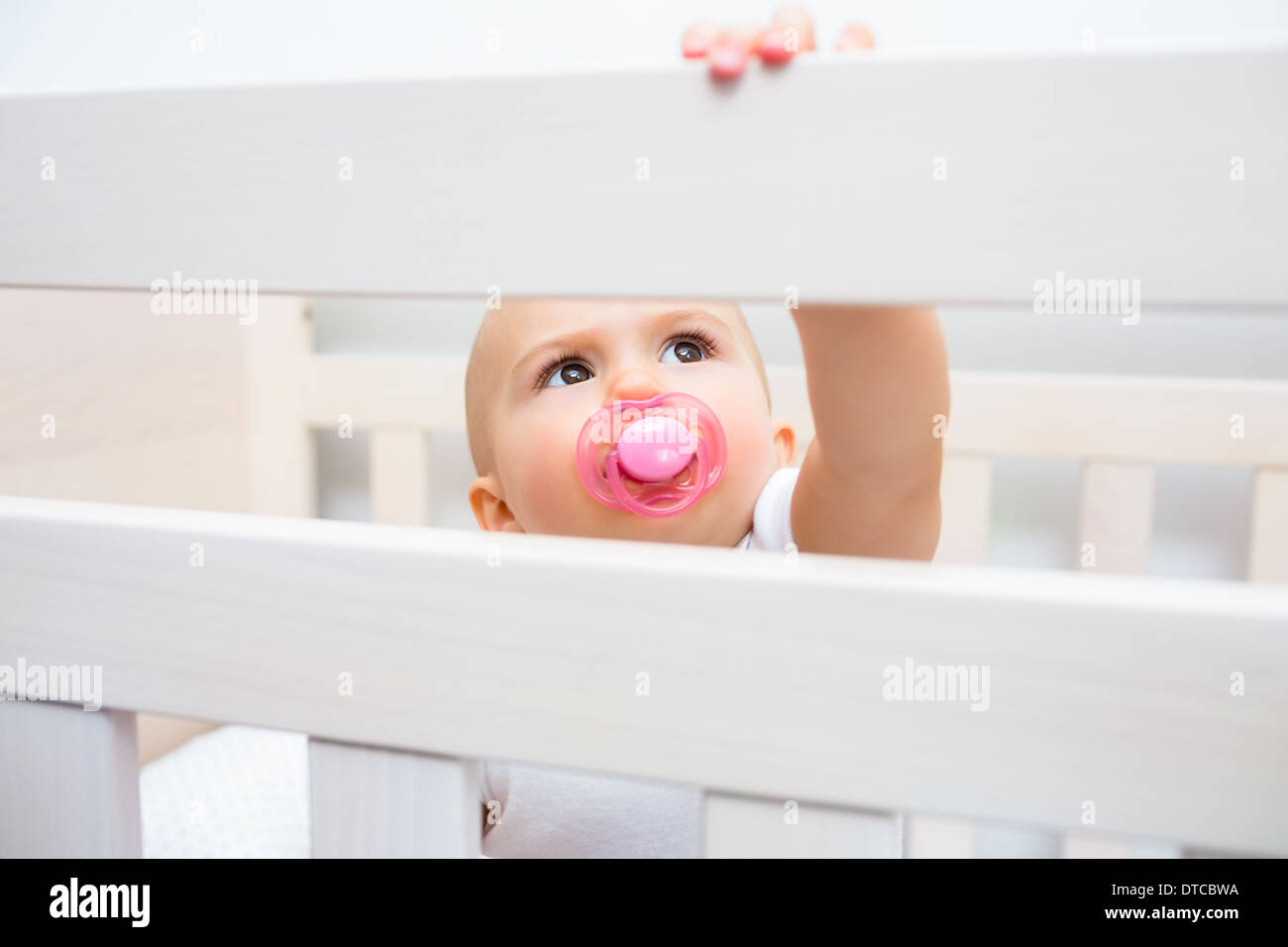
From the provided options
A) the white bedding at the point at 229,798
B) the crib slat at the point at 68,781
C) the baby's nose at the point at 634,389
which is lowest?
the white bedding at the point at 229,798

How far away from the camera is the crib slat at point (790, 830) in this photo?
330 mm

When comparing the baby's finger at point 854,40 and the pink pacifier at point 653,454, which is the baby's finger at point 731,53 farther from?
the pink pacifier at point 653,454

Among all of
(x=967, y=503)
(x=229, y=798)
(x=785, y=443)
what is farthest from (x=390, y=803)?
(x=967, y=503)

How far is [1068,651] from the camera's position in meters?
0.30

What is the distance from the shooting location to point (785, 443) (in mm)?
843

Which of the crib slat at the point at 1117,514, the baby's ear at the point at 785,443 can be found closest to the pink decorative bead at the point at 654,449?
the baby's ear at the point at 785,443

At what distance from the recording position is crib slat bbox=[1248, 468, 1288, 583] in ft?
3.05

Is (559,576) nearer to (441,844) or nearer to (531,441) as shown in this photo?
(441,844)

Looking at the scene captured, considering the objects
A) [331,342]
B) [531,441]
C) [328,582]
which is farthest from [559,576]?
[331,342]

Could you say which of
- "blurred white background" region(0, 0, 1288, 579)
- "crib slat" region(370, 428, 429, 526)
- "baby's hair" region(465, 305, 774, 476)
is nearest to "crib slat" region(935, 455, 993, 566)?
"blurred white background" region(0, 0, 1288, 579)

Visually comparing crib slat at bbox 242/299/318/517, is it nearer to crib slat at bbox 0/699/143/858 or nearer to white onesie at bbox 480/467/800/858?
white onesie at bbox 480/467/800/858

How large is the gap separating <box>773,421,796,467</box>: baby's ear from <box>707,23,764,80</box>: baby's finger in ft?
1.72

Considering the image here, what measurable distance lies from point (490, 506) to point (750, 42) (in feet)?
1.68

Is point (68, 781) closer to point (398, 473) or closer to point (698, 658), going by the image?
point (698, 658)
